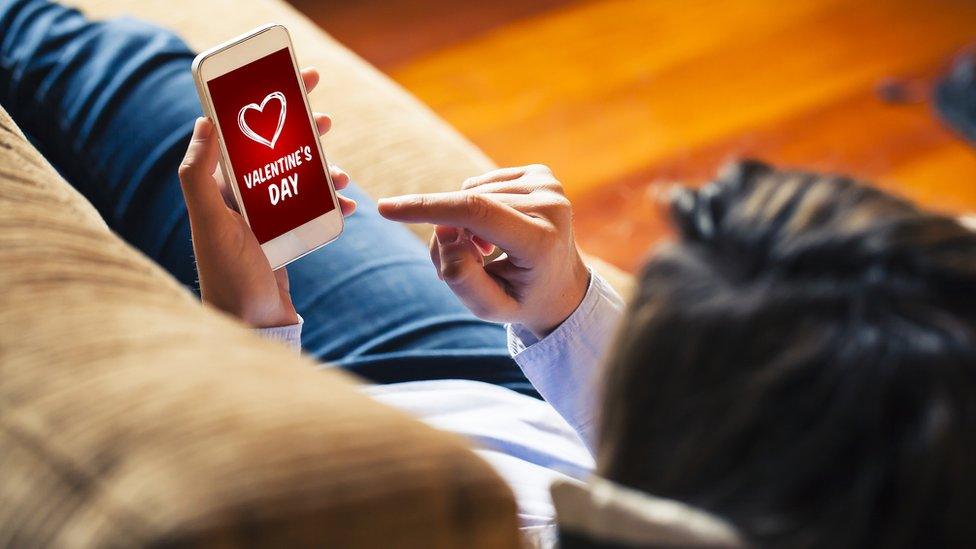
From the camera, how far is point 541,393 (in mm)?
771

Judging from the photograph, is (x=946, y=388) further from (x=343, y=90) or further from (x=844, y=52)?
(x=844, y=52)

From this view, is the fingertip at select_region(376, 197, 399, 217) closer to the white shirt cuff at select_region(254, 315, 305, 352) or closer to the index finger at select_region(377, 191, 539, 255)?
the index finger at select_region(377, 191, 539, 255)

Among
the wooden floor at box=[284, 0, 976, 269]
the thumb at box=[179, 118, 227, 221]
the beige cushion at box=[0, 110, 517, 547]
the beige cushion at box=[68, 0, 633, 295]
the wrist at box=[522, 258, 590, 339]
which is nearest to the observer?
the beige cushion at box=[0, 110, 517, 547]

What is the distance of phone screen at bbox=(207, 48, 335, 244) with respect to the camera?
74cm

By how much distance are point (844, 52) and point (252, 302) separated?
5.60ft

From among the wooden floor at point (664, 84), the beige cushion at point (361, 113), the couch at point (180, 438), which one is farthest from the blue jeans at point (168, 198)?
the wooden floor at point (664, 84)

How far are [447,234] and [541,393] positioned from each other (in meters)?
0.14

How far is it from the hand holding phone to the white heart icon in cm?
4

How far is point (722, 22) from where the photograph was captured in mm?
2191

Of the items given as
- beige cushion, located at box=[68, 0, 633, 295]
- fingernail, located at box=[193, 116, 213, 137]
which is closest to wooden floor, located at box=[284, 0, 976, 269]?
beige cushion, located at box=[68, 0, 633, 295]

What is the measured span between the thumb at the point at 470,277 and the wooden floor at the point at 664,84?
3.28 ft

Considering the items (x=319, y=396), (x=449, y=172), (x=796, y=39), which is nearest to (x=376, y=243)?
(x=449, y=172)

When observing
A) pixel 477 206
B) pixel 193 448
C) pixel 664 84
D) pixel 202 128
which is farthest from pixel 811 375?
pixel 664 84

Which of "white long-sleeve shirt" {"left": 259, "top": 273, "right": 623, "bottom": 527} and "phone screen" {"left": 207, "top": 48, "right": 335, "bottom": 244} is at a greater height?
"phone screen" {"left": 207, "top": 48, "right": 335, "bottom": 244}
